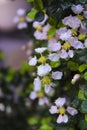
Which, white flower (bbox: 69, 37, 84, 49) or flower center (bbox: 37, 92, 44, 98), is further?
flower center (bbox: 37, 92, 44, 98)

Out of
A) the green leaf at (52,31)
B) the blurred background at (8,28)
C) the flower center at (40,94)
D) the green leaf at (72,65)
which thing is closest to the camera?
the green leaf at (72,65)

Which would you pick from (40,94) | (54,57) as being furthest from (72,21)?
(40,94)

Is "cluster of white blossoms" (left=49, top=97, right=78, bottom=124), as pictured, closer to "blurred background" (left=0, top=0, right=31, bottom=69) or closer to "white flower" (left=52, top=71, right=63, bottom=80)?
"white flower" (left=52, top=71, right=63, bottom=80)

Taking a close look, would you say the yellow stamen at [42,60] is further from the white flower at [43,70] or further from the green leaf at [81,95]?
the green leaf at [81,95]

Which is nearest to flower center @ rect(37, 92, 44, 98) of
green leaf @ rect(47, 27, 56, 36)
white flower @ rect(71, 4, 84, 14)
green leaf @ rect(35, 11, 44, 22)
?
green leaf @ rect(47, 27, 56, 36)

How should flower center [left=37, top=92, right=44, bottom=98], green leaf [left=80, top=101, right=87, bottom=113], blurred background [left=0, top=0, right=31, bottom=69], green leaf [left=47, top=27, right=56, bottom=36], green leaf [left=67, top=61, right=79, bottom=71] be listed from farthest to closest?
blurred background [left=0, top=0, right=31, bottom=69], flower center [left=37, top=92, right=44, bottom=98], green leaf [left=47, top=27, right=56, bottom=36], green leaf [left=67, top=61, right=79, bottom=71], green leaf [left=80, top=101, right=87, bottom=113]

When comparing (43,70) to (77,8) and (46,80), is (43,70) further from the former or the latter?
(77,8)

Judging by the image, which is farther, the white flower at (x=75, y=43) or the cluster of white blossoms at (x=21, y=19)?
the cluster of white blossoms at (x=21, y=19)

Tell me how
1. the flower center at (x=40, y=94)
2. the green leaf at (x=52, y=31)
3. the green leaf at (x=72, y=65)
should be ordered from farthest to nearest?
the flower center at (x=40, y=94), the green leaf at (x=52, y=31), the green leaf at (x=72, y=65)

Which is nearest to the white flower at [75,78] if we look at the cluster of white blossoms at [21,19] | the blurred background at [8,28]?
the cluster of white blossoms at [21,19]

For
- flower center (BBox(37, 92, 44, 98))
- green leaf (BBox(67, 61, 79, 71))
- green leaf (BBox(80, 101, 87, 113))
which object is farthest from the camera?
flower center (BBox(37, 92, 44, 98))
